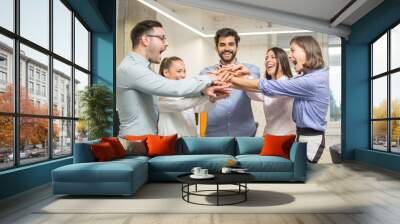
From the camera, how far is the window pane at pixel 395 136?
7914mm

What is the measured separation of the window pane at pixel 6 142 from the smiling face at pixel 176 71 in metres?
3.89

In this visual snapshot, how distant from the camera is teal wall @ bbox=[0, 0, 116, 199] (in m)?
5.92

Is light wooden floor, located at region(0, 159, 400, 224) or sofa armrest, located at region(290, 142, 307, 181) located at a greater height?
sofa armrest, located at region(290, 142, 307, 181)

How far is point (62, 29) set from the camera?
7023mm

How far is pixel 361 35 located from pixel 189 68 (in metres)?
4.15

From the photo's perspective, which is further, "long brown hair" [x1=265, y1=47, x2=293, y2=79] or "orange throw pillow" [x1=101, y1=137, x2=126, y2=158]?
"long brown hair" [x1=265, y1=47, x2=293, y2=79]

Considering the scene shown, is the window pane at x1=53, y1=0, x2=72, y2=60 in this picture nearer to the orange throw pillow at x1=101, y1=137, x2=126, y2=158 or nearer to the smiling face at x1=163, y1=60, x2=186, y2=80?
the orange throw pillow at x1=101, y1=137, x2=126, y2=158

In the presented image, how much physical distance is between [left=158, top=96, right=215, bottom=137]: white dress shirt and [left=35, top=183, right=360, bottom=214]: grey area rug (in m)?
2.91

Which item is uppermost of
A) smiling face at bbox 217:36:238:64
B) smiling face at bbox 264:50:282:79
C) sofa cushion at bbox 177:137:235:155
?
smiling face at bbox 217:36:238:64

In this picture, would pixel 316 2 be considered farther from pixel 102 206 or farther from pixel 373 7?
pixel 102 206

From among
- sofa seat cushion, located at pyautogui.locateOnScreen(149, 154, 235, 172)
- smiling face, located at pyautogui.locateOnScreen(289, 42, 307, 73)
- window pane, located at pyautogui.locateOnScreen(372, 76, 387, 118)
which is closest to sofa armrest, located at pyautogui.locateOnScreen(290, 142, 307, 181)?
sofa seat cushion, located at pyautogui.locateOnScreen(149, 154, 235, 172)

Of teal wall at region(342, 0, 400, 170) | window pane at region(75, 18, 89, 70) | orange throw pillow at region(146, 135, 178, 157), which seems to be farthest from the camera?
teal wall at region(342, 0, 400, 170)

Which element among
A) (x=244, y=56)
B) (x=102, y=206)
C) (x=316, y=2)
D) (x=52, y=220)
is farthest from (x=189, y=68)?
(x=52, y=220)

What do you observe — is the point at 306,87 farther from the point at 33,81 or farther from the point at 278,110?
the point at 33,81
